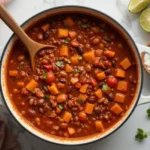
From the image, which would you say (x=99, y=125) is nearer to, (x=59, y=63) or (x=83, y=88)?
(x=83, y=88)

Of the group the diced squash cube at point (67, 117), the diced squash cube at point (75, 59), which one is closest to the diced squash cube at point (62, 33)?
the diced squash cube at point (75, 59)

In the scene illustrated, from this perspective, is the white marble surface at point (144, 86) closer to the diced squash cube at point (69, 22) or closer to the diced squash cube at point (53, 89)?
the diced squash cube at point (69, 22)

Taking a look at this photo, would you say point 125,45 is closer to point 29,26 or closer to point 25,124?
point 29,26

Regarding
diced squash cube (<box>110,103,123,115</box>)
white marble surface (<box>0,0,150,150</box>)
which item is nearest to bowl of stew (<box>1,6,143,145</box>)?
diced squash cube (<box>110,103,123,115</box>)

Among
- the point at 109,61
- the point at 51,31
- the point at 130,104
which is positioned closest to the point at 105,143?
the point at 130,104

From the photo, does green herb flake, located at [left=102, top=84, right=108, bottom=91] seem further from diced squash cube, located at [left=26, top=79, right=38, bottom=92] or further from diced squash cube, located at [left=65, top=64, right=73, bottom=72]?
diced squash cube, located at [left=26, top=79, right=38, bottom=92]

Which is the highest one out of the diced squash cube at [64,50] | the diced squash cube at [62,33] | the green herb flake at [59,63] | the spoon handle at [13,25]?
the spoon handle at [13,25]
